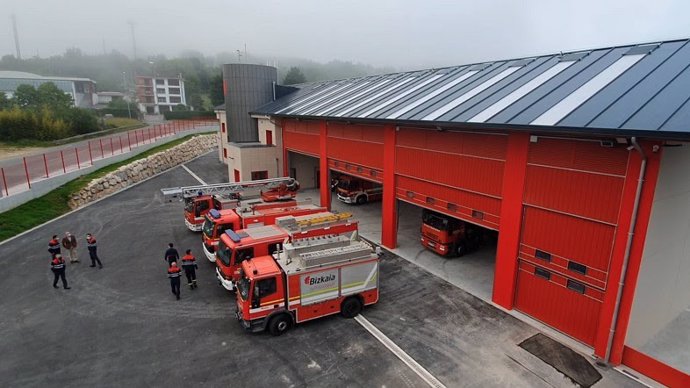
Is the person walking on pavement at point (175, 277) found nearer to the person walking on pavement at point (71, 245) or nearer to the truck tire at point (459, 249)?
the person walking on pavement at point (71, 245)

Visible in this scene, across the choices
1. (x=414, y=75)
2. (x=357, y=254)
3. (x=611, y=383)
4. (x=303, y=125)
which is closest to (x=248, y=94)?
(x=303, y=125)

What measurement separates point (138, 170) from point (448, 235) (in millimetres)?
27761

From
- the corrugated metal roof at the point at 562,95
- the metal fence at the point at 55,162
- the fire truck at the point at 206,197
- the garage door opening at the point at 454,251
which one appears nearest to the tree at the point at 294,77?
the metal fence at the point at 55,162

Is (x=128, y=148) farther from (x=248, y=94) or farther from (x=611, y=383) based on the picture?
(x=611, y=383)

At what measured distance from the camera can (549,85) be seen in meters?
12.1

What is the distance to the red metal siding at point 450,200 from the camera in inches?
505

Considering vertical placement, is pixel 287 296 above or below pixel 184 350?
above

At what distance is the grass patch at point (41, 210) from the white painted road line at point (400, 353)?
19215 mm

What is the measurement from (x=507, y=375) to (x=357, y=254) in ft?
17.1

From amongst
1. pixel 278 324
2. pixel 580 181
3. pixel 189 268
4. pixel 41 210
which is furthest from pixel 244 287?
pixel 41 210

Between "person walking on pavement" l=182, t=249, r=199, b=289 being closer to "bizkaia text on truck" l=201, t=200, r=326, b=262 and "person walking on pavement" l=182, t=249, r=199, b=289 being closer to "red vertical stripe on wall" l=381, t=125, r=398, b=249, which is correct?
"bizkaia text on truck" l=201, t=200, r=326, b=262

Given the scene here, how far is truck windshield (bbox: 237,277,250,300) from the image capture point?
1090 cm

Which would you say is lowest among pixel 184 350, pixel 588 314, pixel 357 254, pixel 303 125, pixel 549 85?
pixel 184 350

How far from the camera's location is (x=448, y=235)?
1644 cm
